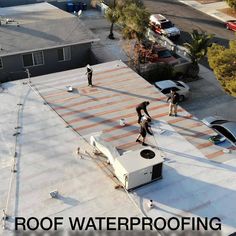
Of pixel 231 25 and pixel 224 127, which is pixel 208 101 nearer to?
pixel 224 127

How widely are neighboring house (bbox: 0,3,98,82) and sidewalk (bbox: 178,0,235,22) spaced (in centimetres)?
1881

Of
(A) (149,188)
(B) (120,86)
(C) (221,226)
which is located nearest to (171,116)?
(B) (120,86)

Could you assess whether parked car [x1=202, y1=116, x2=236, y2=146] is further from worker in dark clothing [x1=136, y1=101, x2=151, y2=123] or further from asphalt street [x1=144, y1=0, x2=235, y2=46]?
asphalt street [x1=144, y1=0, x2=235, y2=46]

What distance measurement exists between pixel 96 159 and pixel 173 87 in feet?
40.6

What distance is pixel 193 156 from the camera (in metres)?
16.8

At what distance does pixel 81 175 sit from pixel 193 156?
493 cm

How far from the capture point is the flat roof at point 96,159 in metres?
14.3

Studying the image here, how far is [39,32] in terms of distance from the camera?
28.1 metres

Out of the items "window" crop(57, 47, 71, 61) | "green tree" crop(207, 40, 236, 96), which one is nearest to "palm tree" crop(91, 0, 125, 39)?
"window" crop(57, 47, 71, 61)

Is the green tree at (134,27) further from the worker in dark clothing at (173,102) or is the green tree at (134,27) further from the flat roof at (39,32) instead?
the worker in dark clothing at (173,102)

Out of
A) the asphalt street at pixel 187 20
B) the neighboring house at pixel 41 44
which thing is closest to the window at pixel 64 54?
the neighboring house at pixel 41 44

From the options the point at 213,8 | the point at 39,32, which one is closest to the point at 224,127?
the point at 39,32

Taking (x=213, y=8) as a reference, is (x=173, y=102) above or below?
above

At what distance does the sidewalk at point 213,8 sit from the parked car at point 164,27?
7148 millimetres
